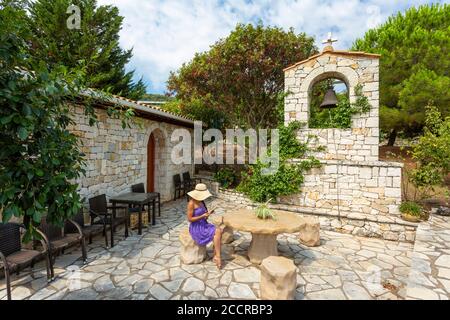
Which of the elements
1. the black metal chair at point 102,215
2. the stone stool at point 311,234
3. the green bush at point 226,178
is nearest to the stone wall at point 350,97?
the stone stool at point 311,234

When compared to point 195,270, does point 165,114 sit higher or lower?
higher

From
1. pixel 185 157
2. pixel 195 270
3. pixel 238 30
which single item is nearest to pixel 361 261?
pixel 195 270

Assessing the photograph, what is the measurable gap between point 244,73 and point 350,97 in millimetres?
4382

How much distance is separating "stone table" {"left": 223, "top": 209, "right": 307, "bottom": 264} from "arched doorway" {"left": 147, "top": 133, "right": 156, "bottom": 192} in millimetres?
5056

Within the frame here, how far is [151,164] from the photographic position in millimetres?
8906

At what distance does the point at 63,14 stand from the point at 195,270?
13809 mm

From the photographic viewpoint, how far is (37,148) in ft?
6.12

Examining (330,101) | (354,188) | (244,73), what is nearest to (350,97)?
(330,101)

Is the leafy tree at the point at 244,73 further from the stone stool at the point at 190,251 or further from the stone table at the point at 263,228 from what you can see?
the stone stool at the point at 190,251

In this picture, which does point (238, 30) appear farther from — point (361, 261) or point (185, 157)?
point (361, 261)

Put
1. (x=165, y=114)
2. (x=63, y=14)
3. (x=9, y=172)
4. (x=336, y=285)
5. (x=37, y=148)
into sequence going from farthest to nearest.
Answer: (x=63, y=14) → (x=165, y=114) → (x=336, y=285) → (x=37, y=148) → (x=9, y=172)

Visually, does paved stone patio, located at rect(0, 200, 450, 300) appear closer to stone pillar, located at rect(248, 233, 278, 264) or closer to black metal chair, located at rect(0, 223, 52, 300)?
stone pillar, located at rect(248, 233, 278, 264)

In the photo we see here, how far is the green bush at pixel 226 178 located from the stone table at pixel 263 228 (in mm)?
5062

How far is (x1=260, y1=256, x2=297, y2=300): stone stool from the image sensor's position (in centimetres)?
305
